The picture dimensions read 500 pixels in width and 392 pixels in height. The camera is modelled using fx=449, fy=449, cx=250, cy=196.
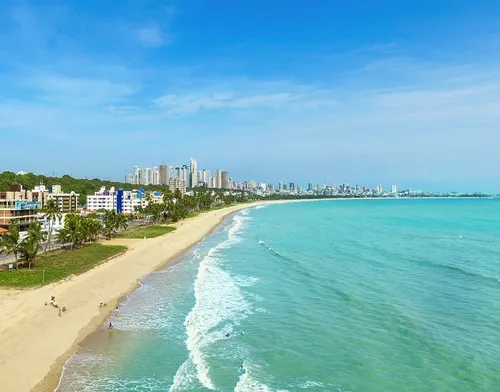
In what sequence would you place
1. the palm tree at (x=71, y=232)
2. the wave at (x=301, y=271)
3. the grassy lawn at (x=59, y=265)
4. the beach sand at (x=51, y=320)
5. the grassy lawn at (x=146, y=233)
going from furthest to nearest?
the grassy lawn at (x=146, y=233)
the palm tree at (x=71, y=232)
the grassy lawn at (x=59, y=265)
the wave at (x=301, y=271)
the beach sand at (x=51, y=320)

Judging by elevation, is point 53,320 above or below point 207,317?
above

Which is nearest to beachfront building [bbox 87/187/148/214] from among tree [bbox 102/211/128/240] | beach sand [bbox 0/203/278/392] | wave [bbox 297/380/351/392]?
tree [bbox 102/211/128/240]

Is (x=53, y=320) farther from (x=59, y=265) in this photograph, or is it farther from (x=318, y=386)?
(x=59, y=265)

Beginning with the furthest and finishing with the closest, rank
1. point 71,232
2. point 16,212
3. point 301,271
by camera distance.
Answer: point 16,212 → point 71,232 → point 301,271

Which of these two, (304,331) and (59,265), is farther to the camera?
(59,265)

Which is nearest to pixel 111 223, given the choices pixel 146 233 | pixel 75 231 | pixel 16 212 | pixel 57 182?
pixel 146 233

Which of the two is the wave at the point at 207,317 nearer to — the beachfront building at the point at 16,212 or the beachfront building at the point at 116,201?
the beachfront building at the point at 16,212

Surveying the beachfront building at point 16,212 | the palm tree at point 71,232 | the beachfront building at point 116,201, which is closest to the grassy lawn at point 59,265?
the palm tree at point 71,232
